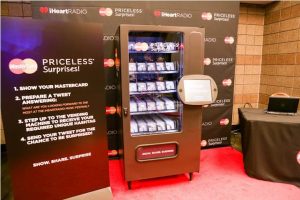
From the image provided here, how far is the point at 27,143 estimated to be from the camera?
1.95m

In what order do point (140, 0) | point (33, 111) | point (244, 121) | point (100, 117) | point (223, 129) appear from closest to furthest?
point (33, 111)
point (100, 117)
point (244, 121)
point (140, 0)
point (223, 129)

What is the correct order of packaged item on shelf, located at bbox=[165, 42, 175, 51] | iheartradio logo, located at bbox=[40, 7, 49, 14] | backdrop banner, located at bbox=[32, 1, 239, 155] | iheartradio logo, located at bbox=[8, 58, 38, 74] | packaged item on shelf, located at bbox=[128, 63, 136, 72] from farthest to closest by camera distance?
backdrop banner, located at bbox=[32, 1, 239, 155], iheartradio logo, located at bbox=[40, 7, 49, 14], packaged item on shelf, located at bbox=[165, 42, 175, 51], packaged item on shelf, located at bbox=[128, 63, 136, 72], iheartradio logo, located at bbox=[8, 58, 38, 74]

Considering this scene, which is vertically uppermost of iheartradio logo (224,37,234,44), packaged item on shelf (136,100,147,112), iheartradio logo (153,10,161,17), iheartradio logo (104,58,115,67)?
iheartradio logo (153,10,161,17)

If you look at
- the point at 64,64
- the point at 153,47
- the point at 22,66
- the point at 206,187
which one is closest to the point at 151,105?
the point at 153,47

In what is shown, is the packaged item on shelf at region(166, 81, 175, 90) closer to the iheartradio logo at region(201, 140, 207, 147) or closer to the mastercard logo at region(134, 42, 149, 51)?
the mastercard logo at region(134, 42, 149, 51)

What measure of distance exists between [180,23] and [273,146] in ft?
6.56

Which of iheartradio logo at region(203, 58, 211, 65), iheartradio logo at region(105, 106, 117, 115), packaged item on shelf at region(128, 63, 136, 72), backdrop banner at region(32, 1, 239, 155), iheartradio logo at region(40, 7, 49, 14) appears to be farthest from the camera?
iheartradio logo at region(203, 58, 211, 65)

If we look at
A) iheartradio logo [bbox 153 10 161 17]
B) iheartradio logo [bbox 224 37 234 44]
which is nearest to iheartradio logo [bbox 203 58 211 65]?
iheartradio logo [bbox 224 37 234 44]

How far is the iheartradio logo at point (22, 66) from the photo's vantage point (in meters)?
1.80

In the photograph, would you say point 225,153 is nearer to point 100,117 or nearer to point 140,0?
point 100,117

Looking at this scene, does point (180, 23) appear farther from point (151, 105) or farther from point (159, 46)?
point (151, 105)

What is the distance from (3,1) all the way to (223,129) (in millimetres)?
3952

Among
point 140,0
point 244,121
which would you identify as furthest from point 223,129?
point 140,0

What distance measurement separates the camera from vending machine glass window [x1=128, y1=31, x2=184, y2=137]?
2418 millimetres
